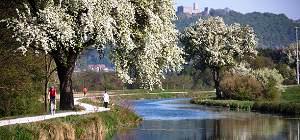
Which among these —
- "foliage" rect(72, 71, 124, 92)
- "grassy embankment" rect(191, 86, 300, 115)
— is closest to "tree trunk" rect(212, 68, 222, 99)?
"grassy embankment" rect(191, 86, 300, 115)

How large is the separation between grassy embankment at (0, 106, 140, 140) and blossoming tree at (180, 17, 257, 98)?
54274 mm

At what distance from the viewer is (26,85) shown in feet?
150

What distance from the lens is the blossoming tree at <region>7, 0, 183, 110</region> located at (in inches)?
1412

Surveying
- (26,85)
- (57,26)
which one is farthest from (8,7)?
(26,85)

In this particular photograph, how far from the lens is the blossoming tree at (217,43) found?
101 meters

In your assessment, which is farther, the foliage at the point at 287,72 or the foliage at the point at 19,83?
the foliage at the point at 287,72

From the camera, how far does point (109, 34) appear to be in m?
37.6

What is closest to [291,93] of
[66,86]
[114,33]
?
[66,86]

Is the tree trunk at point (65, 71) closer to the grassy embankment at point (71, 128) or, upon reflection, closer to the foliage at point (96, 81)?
the grassy embankment at point (71, 128)

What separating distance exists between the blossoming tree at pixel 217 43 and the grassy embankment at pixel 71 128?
54274 mm

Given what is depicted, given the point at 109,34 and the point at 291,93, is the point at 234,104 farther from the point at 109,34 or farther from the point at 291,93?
the point at 109,34

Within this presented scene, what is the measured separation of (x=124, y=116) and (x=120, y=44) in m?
10.9

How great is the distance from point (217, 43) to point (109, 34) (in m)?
65.4

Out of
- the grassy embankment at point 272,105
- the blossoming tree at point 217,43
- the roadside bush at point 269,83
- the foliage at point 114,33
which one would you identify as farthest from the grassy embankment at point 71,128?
the blossoming tree at point 217,43
